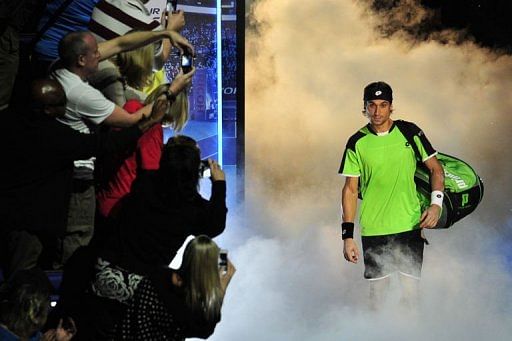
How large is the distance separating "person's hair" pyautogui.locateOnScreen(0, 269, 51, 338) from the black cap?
2.54 metres

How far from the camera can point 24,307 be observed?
12.7ft

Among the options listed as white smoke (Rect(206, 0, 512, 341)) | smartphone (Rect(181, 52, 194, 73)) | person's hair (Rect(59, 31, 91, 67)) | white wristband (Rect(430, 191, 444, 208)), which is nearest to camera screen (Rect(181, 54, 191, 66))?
smartphone (Rect(181, 52, 194, 73))

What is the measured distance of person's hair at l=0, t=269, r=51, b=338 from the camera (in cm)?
385

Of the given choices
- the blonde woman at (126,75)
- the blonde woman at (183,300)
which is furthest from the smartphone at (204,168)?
the blonde woman at (126,75)

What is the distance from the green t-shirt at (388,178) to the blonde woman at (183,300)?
1.88 m

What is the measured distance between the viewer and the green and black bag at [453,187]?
5477 millimetres

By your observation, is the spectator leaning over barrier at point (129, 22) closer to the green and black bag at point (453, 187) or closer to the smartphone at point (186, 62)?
the smartphone at point (186, 62)

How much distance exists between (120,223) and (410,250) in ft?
6.97

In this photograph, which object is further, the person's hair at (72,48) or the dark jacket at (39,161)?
the person's hair at (72,48)

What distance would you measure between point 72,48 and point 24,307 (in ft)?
4.79

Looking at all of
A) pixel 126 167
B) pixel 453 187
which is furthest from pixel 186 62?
pixel 453 187

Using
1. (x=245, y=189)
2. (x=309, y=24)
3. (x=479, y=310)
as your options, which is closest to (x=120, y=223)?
(x=245, y=189)

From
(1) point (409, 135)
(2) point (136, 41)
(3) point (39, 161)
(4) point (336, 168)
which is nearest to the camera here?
(3) point (39, 161)

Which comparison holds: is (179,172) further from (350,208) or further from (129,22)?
(350,208)
